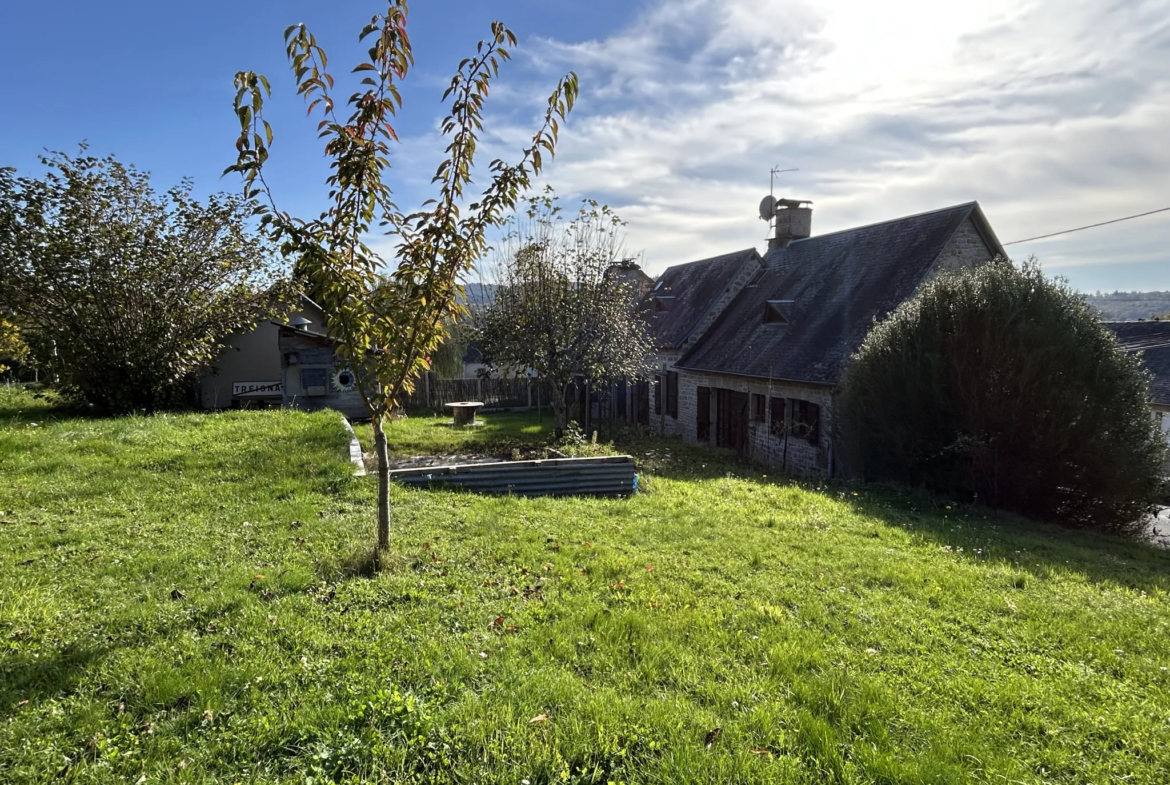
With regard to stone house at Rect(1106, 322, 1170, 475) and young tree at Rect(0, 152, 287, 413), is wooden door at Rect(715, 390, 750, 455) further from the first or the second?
young tree at Rect(0, 152, 287, 413)

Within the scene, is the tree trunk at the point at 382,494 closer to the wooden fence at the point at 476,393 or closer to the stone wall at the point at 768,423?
the stone wall at the point at 768,423

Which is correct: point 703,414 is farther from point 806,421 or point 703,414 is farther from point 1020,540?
point 1020,540

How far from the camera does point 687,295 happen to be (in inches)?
938

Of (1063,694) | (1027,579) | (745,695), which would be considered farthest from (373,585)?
(1027,579)

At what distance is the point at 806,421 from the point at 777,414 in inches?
48.8

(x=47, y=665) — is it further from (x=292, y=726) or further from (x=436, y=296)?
(x=436, y=296)

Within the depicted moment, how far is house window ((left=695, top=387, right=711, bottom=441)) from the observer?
64.5 ft

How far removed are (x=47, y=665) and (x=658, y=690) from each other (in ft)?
10.6

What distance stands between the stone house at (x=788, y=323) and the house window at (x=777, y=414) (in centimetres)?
3

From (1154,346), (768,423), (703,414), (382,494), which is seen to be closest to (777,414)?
(768,423)

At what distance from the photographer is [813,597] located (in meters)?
4.87

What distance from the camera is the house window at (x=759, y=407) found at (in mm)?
16702

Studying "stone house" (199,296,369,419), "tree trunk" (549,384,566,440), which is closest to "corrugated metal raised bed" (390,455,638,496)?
"tree trunk" (549,384,566,440)

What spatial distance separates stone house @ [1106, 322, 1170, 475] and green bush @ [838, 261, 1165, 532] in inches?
208
